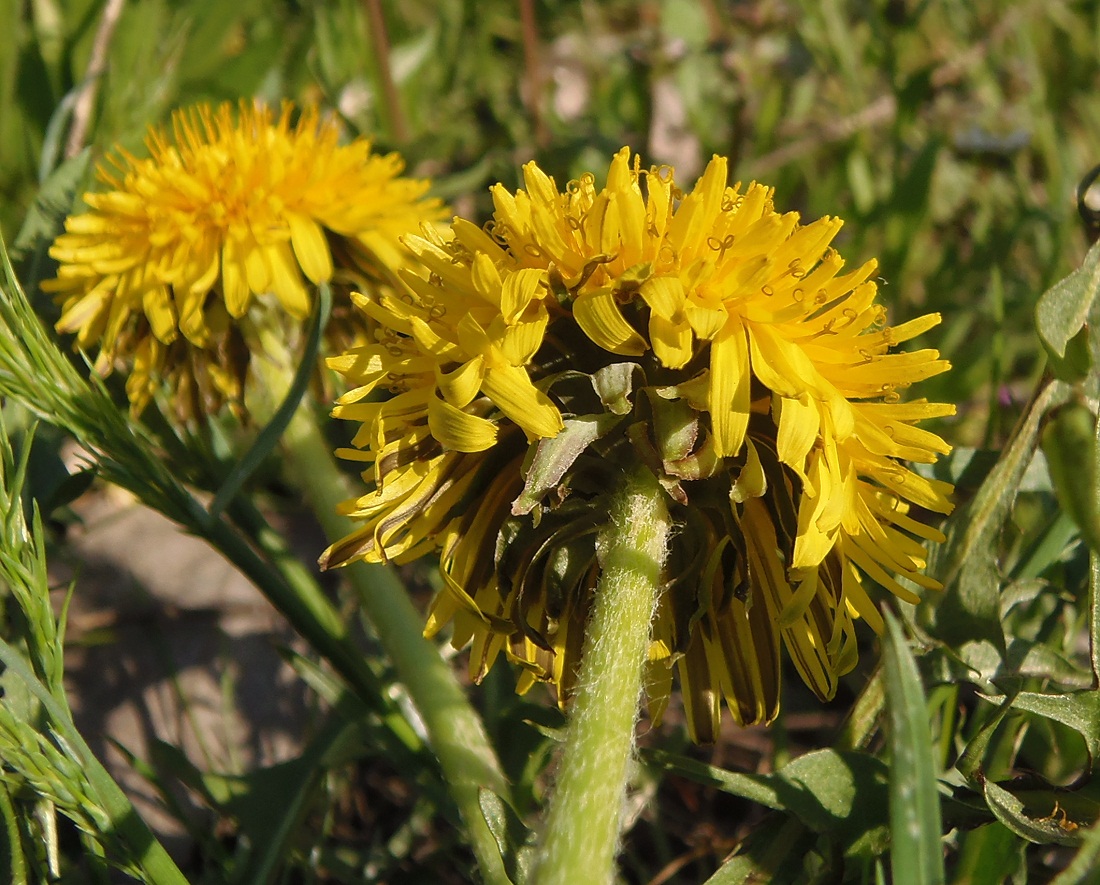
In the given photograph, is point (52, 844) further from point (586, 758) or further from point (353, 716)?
point (586, 758)

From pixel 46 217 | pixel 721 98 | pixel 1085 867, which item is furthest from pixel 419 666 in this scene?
pixel 721 98

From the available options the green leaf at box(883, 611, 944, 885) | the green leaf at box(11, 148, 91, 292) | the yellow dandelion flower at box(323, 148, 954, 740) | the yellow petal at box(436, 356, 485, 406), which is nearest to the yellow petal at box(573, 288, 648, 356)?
the yellow dandelion flower at box(323, 148, 954, 740)

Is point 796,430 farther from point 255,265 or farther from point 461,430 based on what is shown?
point 255,265

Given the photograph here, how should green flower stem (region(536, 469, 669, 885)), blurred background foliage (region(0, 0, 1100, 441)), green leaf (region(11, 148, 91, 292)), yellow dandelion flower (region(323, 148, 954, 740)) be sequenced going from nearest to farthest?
green flower stem (region(536, 469, 669, 885)) < yellow dandelion flower (region(323, 148, 954, 740)) < green leaf (region(11, 148, 91, 292)) < blurred background foliage (region(0, 0, 1100, 441))

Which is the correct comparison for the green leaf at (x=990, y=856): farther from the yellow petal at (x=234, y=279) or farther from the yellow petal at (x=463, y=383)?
the yellow petal at (x=234, y=279)

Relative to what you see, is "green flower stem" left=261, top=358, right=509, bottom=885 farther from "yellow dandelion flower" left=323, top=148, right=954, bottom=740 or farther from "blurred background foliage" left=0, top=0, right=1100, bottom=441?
"blurred background foliage" left=0, top=0, right=1100, bottom=441
